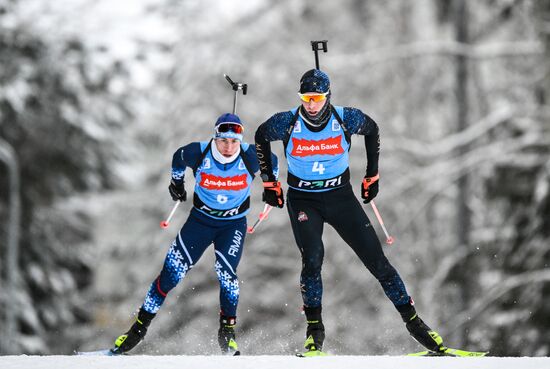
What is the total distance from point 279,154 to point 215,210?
536 inches

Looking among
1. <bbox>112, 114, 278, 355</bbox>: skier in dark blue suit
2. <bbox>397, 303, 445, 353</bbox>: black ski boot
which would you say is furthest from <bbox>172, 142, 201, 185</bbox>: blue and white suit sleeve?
<bbox>397, 303, 445, 353</bbox>: black ski boot

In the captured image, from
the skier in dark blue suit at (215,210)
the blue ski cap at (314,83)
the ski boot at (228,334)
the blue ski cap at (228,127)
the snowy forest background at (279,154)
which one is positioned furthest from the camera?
the snowy forest background at (279,154)

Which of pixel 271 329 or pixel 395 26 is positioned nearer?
pixel 271 329

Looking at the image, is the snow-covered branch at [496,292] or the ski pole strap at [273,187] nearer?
the ski pole strap at [273,187]

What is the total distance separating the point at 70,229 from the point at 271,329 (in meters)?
9.22

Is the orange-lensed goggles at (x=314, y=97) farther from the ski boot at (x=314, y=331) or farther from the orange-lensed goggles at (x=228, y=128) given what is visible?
the ski boot at (x=314, y=331)

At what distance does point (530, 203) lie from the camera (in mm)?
19906

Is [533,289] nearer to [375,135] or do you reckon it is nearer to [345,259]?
[345,259]

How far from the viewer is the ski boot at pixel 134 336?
9.05 metres

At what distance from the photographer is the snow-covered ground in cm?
752

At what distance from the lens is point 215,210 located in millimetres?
9023

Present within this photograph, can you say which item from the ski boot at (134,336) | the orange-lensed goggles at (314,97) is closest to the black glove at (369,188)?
the orange-lensed goggles at (314,97)

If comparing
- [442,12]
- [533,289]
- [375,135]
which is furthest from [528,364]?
[442,12]

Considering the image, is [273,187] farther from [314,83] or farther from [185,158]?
[314,83]
